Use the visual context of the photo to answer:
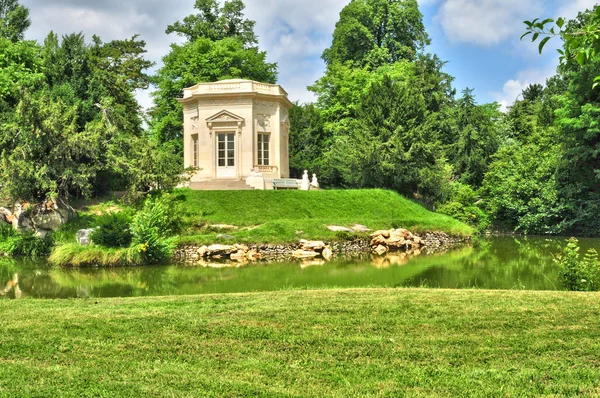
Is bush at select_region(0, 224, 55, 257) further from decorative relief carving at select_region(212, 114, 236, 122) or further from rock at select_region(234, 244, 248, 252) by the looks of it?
decorative relief carving at select_region(212, 114, 236, 122)

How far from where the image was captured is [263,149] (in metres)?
32.3

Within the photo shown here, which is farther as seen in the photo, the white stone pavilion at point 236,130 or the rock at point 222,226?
the white stone pavilion at point 236,130

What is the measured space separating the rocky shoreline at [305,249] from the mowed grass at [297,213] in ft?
1.50

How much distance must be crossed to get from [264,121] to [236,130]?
196 cm

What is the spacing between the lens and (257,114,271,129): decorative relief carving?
32219 mm

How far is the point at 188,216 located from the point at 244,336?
17945mm

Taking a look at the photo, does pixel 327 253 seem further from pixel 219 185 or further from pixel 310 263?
pixel 219 185

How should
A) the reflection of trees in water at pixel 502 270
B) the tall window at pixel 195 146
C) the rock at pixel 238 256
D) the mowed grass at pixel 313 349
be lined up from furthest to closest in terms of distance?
the tall window at pixel 195 146 < the rock at pixel 238 256 < the reflection of trees in water at pixel 502 270 < the mowed grass at pixel 313 349

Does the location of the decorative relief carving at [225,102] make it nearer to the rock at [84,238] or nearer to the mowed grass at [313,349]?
the rock at [84,238]

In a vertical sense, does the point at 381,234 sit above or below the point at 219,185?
below

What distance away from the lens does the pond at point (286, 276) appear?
11.8 metres

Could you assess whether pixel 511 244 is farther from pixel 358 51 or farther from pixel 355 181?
pixel 358 51

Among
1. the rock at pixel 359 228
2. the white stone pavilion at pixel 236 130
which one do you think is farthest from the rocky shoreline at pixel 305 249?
the white stone pavilion at pixel 236 130

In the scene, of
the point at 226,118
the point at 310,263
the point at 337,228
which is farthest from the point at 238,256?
the point at 226,118
